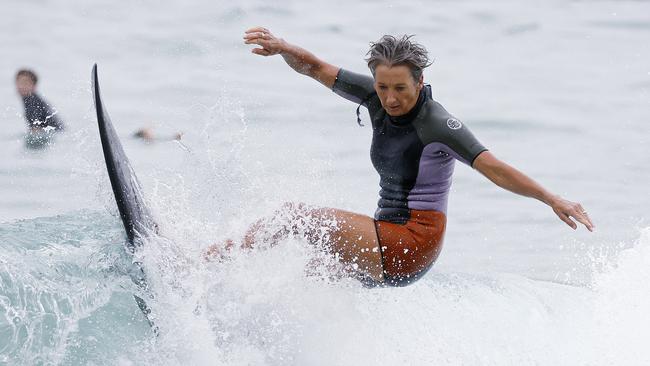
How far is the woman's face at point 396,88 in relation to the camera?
19.1 ft

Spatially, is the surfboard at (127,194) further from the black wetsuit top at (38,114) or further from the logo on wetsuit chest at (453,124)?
the black wetsuit top at (38,114)

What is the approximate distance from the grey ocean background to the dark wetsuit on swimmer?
1.76 feet

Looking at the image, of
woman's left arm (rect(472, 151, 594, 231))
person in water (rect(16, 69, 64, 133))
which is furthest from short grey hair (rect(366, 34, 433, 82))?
person in water (rect(16, 69, 64, 133))

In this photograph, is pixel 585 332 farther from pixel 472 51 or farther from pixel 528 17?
pixel 528 17

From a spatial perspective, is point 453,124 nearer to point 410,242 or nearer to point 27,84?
point 410,242

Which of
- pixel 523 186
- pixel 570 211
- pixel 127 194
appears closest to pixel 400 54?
pixel 523 186

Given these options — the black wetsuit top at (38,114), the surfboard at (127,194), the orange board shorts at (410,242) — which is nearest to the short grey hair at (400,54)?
the orange board shorts at (410,242)

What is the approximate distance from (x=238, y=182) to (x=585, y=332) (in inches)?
148

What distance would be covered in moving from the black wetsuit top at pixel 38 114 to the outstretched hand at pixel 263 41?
5.83 metres

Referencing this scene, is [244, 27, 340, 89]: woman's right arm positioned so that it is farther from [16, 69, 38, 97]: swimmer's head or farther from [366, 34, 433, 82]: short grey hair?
[16, 69, 38, 97]: swimmer's head

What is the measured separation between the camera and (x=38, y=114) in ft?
40.5

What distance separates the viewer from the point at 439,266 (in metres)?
10.3

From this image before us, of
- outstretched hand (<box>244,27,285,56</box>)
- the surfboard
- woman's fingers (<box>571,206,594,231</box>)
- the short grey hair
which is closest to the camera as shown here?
woman's fingers (<box>571,206,594,231</box>)

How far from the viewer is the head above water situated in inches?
228
